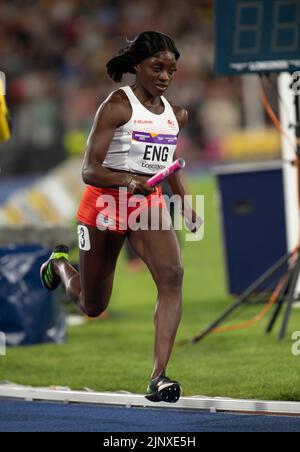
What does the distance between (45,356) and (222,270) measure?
7.23 m

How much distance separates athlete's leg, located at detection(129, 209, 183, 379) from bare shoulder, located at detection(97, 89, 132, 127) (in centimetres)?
63

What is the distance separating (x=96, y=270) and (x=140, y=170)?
68 cm

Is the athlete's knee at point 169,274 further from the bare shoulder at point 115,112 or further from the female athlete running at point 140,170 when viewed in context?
the bare shoulder at point 115,112

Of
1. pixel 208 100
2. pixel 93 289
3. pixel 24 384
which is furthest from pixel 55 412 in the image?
pixel 208 100

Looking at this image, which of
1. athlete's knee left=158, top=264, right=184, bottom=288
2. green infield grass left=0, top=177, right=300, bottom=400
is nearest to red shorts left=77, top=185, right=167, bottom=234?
athlete's knee left=158, top=264, right=184, bottom=288

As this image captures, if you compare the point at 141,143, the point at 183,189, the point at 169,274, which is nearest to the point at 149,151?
the point at 141,143

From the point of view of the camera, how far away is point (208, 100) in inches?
1163

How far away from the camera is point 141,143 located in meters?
6.59

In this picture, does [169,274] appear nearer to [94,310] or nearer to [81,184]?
[94,310]

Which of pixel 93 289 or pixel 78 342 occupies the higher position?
pixel 93 289

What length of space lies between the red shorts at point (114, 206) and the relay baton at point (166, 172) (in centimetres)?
27

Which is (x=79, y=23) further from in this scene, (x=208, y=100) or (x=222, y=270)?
(x=222, y=270)

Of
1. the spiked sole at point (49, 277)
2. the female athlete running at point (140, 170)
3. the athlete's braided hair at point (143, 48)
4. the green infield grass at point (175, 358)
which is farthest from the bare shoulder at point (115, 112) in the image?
the green infield grass at point (175, 358)

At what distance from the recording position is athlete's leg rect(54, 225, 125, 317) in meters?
6.77
